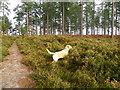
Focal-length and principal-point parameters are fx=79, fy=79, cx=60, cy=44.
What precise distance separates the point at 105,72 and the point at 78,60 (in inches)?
55.6

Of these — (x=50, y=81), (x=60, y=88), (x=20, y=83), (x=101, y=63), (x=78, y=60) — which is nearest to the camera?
(x=60, y=88)

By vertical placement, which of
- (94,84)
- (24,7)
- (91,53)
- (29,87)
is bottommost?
(29,87)

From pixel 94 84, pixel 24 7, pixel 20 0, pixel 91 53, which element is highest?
pixel 20 0

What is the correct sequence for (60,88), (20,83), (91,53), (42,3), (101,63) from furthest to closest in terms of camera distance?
(42,3) → (91,53) → (101,63) → (20,83) → (60,88)

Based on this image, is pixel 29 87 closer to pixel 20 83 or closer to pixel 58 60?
pixel 20 83

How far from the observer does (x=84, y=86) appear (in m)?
2.95

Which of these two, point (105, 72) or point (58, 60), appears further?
point (58, 60)

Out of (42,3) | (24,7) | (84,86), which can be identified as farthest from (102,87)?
(42,3)

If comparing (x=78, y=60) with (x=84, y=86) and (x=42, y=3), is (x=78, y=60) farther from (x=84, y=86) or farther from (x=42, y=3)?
(x=42, y=3)

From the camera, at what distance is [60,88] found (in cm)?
280

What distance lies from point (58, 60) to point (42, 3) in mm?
31553

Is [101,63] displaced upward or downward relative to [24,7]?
downward

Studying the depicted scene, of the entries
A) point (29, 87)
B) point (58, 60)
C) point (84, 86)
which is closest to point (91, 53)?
point (58, 60)

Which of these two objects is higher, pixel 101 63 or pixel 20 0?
pixel 20 0
